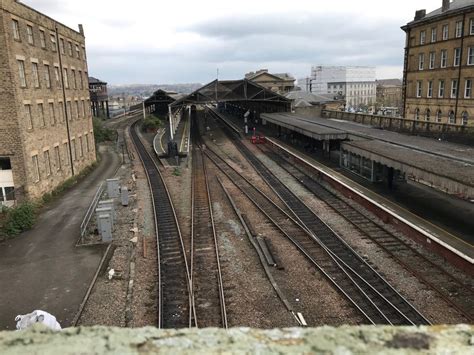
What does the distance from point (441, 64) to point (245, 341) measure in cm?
4669

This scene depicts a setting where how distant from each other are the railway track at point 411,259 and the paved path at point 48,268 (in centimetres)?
1063

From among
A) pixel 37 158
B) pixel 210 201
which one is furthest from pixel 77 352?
pixel 37 158

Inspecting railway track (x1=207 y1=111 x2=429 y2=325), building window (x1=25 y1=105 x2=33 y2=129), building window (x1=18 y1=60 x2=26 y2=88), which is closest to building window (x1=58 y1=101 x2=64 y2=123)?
building window (x1=25 y1=105 x2=33 y2=129)

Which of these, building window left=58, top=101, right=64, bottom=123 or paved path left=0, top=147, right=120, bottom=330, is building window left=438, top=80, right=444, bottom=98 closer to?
building window left=58, top=101, right=64, bottom=123

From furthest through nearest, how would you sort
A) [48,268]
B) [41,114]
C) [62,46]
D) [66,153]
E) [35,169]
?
[62,46] → [66,153] → [41,114] → [35,169] → [48,268]

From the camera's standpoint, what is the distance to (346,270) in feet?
46.9

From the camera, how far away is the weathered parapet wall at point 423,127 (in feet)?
85.0

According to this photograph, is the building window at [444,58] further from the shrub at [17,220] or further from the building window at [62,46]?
the shrub at [17,220]

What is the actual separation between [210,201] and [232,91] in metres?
27.4

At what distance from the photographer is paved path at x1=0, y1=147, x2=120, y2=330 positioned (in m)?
12.1

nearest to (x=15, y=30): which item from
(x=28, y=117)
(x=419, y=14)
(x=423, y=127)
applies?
(x=28, y=117)

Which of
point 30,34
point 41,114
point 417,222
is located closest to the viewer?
point 417,222

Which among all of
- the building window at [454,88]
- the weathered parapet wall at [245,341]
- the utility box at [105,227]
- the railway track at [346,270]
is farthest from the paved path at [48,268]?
the building window at [454,88]

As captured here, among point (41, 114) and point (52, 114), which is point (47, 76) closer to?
point (52, 114)
